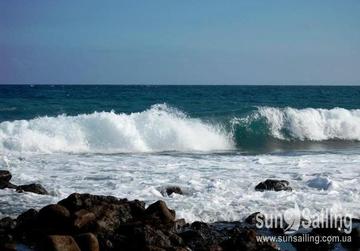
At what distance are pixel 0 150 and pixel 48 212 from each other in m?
11.6

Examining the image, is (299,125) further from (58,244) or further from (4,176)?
(58,244)

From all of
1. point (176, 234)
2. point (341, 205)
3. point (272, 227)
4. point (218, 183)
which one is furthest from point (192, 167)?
point (176, 234)

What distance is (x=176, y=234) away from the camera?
22.8 ft

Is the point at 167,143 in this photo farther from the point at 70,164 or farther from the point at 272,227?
the point at 272,227

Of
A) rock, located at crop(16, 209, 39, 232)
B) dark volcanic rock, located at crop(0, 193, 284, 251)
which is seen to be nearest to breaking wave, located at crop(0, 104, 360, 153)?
rock, located at crop(16, 209, 39, 232)

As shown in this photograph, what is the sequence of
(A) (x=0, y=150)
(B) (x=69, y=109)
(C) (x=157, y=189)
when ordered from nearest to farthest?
(C) (x=157, y=189) → (A) (x=0, y=150) → (B) (x=69, y=109)

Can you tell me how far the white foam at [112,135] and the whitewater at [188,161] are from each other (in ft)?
0.13

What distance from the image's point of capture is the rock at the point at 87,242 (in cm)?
627

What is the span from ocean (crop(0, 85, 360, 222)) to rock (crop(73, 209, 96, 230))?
1.65 metres

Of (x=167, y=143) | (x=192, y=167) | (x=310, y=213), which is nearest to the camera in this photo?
(x=310, y=213)

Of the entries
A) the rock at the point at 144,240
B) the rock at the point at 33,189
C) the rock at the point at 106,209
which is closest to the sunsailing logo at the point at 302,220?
the rock at the point at 106,209

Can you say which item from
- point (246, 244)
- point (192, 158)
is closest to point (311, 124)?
point (192, 158)

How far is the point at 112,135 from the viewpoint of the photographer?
21.0 metres

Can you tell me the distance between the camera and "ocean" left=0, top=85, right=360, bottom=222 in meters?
9.59
